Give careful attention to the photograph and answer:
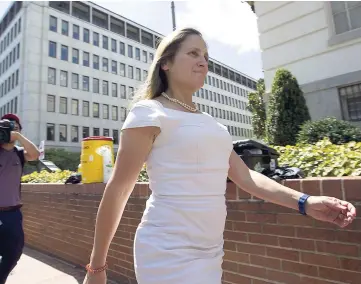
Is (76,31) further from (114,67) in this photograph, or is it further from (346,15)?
(346,15)

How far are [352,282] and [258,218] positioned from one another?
0.79 metres

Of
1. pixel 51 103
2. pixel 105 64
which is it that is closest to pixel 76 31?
pixel 105 64

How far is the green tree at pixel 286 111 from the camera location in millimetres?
9148

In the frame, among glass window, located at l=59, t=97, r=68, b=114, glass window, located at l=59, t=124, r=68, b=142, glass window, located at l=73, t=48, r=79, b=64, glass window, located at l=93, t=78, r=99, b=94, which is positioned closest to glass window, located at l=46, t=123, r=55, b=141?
glass window, located at l=59, t=124, r=68, b=142

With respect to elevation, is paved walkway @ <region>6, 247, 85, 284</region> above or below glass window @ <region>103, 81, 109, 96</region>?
below

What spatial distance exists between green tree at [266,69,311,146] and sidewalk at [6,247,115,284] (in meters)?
6.95

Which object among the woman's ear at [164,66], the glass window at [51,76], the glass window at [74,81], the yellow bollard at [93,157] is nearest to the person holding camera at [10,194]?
the yellow bollard at [93,157]

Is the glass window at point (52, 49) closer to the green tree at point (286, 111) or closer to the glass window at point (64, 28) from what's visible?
the glass window at point (64, 28)

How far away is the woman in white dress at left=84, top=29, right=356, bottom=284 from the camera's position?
124cm

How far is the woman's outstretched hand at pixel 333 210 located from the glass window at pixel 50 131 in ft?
143

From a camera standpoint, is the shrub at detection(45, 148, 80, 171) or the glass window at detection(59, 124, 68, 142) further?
the glass window at detection(59, 124, 68, 142)

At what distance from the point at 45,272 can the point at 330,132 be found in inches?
234

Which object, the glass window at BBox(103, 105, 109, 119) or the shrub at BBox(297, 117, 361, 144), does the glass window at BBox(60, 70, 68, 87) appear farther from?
the shrub at BBox(297, 117, 361, 144)

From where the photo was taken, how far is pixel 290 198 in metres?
1.52
